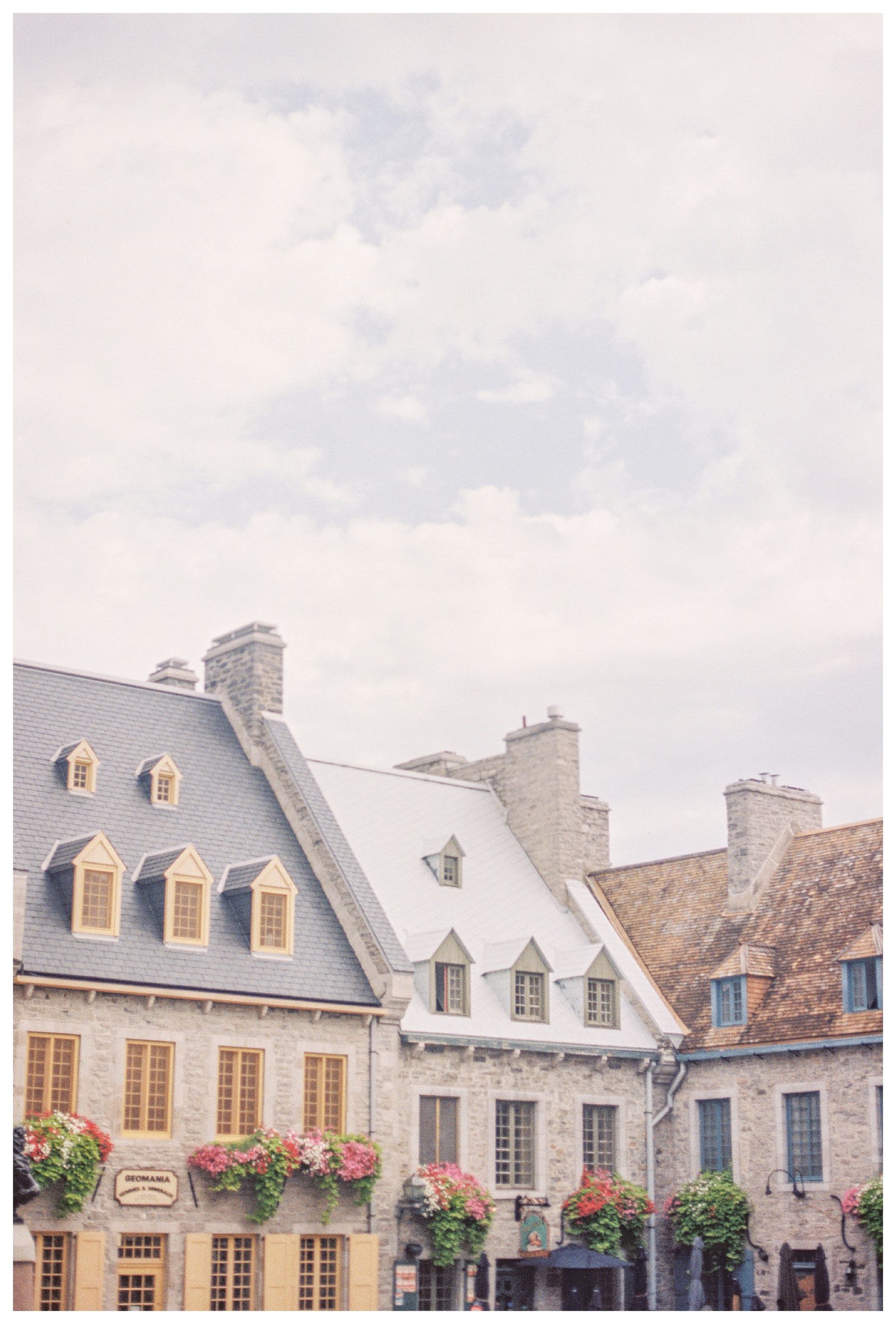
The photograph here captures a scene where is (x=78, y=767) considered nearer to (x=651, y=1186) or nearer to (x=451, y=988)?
(x=451, y=988)

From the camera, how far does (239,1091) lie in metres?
25.0

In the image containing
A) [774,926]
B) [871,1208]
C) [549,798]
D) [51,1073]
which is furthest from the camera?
[549,798]

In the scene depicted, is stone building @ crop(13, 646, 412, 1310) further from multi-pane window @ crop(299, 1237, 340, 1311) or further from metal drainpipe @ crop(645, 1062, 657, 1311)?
metal drainpipe @ crop(645, 1062, 657, 1311)

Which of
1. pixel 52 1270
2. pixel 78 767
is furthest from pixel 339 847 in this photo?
pixel 52 1270

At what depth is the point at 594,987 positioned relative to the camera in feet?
98.2

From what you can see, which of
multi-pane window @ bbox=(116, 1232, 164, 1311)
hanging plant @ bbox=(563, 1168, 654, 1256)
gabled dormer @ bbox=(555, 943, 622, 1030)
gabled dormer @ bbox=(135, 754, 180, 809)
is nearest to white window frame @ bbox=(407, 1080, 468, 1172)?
hanging plant @ bbox=(563, 1168, 654, 1256)

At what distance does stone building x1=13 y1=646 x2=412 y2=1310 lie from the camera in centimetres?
2341

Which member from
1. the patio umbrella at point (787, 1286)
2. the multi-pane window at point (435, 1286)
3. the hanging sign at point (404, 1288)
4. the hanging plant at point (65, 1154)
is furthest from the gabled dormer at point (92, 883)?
the patio umbrella at point (787, 1286)

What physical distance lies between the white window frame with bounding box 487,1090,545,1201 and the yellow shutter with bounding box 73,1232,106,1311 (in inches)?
273

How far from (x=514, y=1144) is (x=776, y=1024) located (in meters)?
4.79

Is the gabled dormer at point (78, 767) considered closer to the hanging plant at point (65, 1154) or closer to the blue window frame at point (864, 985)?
the hanging plant at point (65, 1154)

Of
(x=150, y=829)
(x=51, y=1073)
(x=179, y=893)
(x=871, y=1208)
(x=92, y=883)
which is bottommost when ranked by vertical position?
(x=871, y=1208)

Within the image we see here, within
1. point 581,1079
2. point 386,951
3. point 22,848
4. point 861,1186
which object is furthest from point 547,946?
point 22,848

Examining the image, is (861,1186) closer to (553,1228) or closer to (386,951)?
(553,1228)
